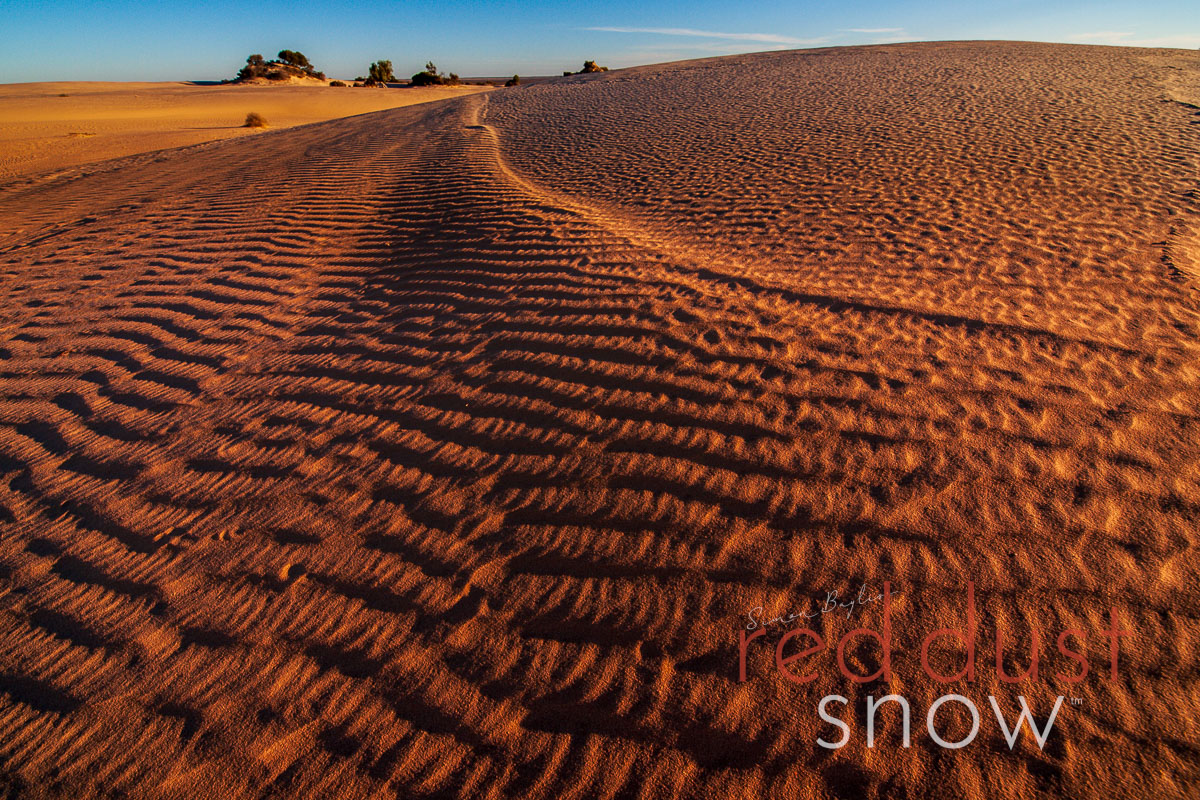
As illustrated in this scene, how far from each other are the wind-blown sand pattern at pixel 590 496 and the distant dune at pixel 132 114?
1225 cm

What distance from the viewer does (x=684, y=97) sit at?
53.8 ft

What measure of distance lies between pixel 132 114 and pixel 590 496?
31.4 metres

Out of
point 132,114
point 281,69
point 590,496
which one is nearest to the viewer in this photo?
→ point 590,496

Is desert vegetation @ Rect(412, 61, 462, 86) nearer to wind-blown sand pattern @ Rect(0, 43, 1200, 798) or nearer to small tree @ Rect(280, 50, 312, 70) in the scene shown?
small tree @ Rect(280, 50, 312, 70)

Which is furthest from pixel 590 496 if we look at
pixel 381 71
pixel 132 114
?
pixel 381 71

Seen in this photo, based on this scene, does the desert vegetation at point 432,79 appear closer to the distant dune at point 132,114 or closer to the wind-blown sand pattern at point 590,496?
the distant dune at point 132,114

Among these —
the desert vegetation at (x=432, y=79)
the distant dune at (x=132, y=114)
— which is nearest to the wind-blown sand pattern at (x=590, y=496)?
the distant dune at (x=132, y=114)

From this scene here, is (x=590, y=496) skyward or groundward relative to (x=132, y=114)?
groundward

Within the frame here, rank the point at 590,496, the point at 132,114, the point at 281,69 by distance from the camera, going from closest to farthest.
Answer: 1. the point at 590,496
2. the point at 132,114
3. the point at 281,69

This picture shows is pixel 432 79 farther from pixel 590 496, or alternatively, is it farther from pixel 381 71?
pixel 590 496

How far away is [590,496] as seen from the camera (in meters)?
2.84

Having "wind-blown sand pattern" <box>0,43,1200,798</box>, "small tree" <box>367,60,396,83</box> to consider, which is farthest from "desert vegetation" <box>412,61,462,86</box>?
"wind-blown sand pattern" <box>0,43,1200,798</box>

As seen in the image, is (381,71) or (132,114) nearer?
(132,114)

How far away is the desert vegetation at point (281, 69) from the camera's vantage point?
138 ft
